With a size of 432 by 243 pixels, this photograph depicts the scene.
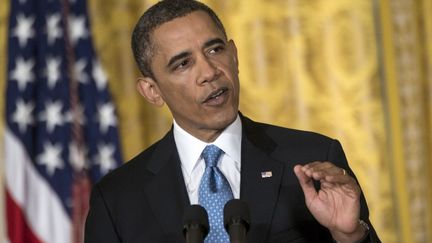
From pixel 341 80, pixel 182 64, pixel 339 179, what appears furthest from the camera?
pixel 341 80

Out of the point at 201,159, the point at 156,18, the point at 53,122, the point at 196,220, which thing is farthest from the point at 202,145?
the point at 53,122

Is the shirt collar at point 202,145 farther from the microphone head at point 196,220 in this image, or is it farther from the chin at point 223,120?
the microphone head at point 196,220

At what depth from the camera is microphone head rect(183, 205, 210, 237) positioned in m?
1.59

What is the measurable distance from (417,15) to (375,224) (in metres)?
1.09

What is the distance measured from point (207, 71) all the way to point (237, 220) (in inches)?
24.0

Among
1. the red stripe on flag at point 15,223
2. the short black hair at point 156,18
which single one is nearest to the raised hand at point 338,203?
the short black hair at point 156,18

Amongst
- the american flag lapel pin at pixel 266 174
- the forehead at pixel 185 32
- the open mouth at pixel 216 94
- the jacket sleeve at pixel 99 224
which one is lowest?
the jacket sleeve at pixel 99 224

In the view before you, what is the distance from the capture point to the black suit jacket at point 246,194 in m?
2.05

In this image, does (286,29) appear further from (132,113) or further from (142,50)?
(142,50)

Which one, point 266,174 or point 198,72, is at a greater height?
point 198,72

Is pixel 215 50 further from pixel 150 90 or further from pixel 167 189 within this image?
A: pixel 167 189

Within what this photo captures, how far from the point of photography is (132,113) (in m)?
4.01

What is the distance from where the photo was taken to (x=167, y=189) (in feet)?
7.15

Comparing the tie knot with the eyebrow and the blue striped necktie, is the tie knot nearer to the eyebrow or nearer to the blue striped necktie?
the blue striped necktie
